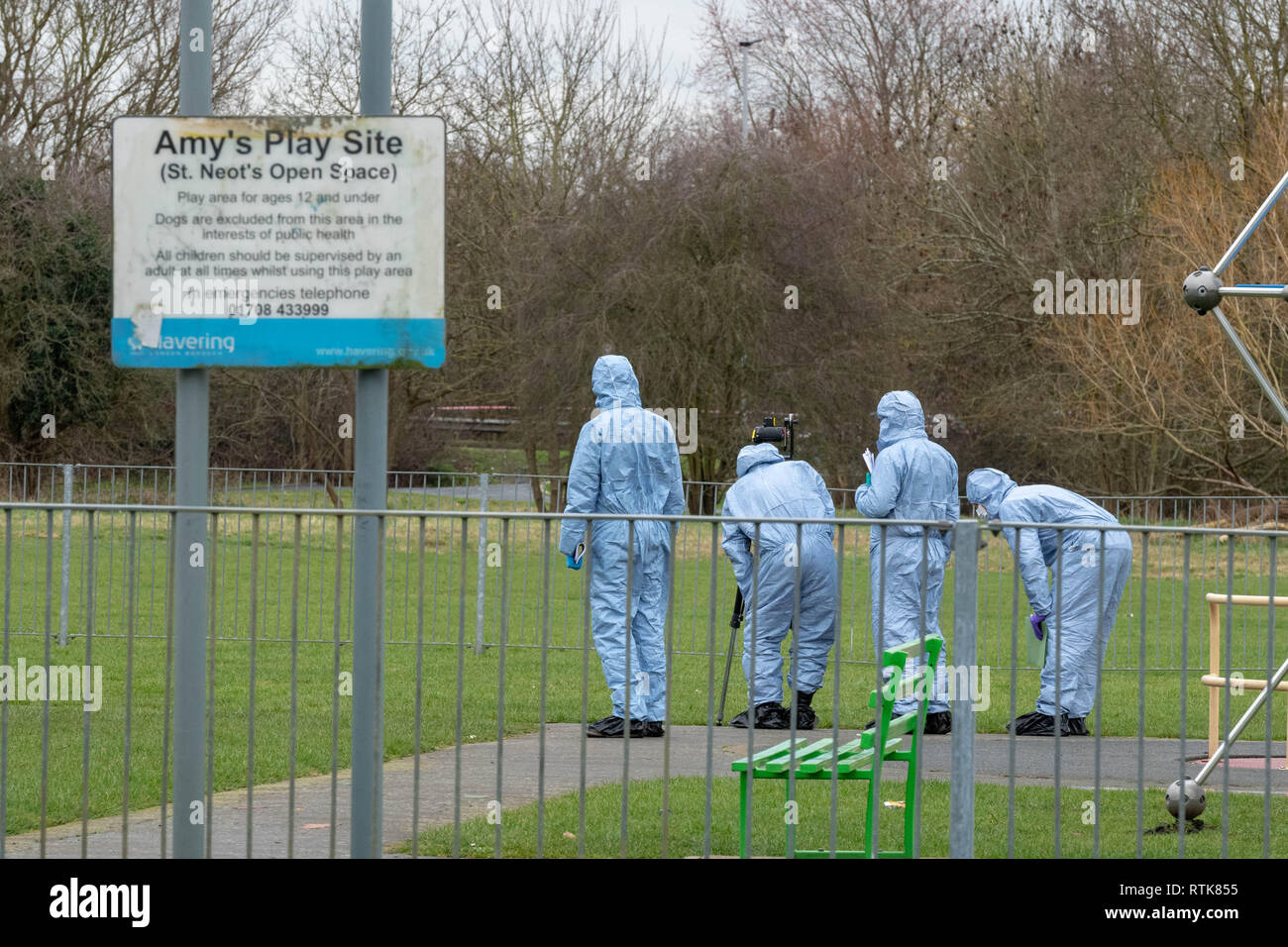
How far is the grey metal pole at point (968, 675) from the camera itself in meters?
4.96

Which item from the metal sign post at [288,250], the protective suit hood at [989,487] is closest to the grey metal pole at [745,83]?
the protective suit hood at [989,487]

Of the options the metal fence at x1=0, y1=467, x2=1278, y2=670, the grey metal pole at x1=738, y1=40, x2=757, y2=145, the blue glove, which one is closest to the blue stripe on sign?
the blue glove

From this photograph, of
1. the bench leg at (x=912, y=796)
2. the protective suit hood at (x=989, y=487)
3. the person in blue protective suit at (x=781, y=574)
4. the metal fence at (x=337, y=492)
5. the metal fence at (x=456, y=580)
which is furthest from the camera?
the metal fence at (x=337, y=492)

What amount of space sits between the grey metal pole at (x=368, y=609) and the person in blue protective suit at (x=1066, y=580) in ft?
16.6

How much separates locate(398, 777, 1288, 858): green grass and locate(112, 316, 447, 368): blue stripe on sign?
2.09m

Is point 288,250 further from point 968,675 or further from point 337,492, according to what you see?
point 337,492

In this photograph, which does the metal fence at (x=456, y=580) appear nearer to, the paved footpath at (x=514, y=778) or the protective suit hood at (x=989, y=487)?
the protective suit hood at (x=989, y=487)

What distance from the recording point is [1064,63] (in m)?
29.3

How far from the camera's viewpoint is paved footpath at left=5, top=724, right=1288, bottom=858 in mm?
6373

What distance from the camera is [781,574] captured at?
9578mm

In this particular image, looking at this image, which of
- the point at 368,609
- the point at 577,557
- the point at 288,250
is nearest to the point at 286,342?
the point at 288,250

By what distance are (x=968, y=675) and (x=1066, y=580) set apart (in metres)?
5.73

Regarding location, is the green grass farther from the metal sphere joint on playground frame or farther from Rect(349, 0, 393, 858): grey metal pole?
Rect(349, 0, 393, 858): grey metal pole
